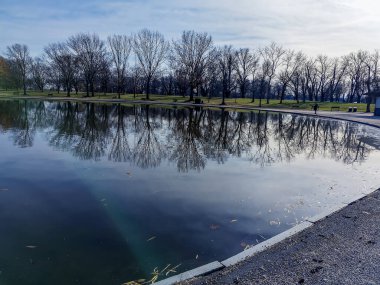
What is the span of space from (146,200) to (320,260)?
4.09 meters

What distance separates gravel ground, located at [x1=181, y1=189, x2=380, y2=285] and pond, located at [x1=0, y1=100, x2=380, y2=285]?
63cm

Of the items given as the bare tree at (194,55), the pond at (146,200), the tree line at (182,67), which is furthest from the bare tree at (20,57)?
the pond at (146,200)

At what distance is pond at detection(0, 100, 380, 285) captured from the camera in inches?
196

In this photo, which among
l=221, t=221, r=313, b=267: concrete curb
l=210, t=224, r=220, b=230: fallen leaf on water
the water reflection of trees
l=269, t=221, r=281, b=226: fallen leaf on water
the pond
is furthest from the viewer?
the water reflection of trees

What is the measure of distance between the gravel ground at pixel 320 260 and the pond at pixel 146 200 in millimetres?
630

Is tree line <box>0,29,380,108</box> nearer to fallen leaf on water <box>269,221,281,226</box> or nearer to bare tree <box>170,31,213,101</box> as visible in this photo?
bare tree <box>170,31,213,101</box>

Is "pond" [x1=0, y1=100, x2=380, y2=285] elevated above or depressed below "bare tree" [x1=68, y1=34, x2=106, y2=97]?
below

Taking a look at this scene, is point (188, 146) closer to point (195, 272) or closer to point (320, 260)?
point (320, 260)

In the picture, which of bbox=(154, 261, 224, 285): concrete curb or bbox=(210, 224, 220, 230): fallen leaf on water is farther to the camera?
bbox=(210, 224, 220, 230): fallen leaf on water

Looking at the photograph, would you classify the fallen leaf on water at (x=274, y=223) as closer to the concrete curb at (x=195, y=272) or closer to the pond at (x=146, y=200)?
the pond at (x=146, y=200)

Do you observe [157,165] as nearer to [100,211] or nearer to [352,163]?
[100,211]

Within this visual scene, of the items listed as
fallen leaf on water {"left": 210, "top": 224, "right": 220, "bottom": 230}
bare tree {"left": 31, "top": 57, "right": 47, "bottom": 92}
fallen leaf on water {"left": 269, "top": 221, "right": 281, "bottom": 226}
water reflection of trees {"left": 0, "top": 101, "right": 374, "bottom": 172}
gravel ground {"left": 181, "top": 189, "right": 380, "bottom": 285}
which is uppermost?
bare tree {"left": 31, "top": 57, "right": 47, "bottom": 92}

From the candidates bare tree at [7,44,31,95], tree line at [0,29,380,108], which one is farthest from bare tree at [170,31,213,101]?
bare tree at [7,44,31,95]

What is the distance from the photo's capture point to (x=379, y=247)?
5.22 meters
